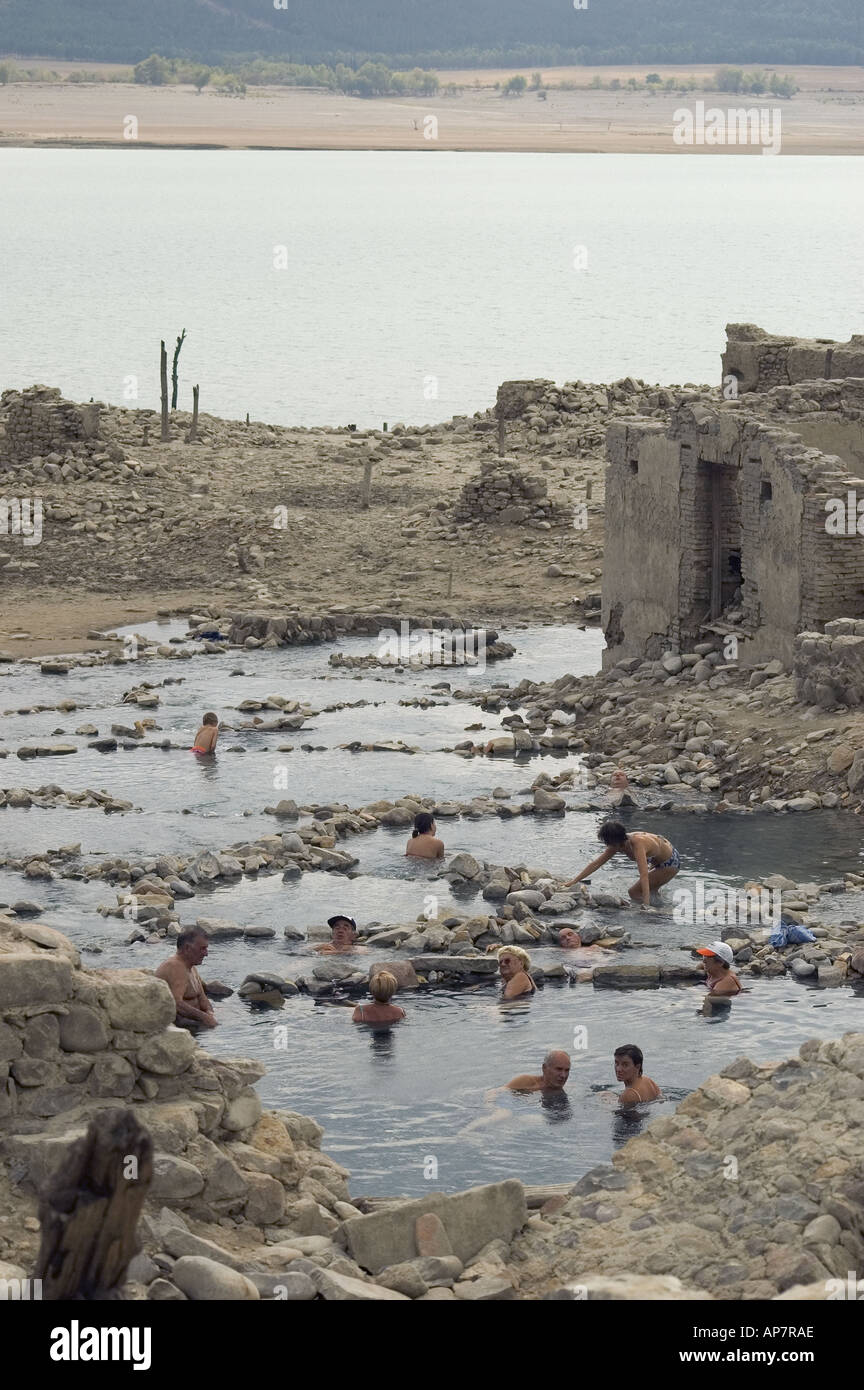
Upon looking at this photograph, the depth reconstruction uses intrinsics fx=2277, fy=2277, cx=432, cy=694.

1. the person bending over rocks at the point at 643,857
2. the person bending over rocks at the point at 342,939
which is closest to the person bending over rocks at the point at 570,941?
the person bending over rocks at the point at 643,857

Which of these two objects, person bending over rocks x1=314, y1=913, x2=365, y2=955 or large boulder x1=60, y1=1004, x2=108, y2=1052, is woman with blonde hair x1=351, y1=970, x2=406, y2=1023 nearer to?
person bending over rocks x1=314, y1=913, x2=365, y2=955

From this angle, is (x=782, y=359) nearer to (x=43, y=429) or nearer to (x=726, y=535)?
(x=726, y=535)

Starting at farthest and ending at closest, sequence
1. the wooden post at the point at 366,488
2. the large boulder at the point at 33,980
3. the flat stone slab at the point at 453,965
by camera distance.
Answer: the wooden post at the point at 366,488 → the flat stone slab at the point at 453,965 → the large boulder at the point at 33,980

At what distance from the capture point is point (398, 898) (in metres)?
18.3

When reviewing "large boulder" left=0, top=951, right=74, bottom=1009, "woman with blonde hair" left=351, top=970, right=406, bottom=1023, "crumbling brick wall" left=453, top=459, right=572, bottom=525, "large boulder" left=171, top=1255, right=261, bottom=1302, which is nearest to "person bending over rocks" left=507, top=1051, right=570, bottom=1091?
"woman with blonde hair" left=351, top=970, right=406, bottom=1023

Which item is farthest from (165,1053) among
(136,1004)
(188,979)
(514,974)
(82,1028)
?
(514,974)

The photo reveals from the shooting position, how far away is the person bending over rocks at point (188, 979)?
15.0 metres

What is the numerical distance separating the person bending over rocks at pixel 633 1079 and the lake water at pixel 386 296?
33.4m

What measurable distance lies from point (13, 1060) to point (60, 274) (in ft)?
401

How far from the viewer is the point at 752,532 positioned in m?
23.3

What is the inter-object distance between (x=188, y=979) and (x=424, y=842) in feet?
14.1

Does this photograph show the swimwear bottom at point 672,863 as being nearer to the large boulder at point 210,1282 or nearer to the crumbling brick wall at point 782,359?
the large boulder at point 210,1282

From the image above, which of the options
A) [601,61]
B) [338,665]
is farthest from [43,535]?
[601,61]

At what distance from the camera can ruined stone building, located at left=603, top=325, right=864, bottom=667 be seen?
73.3 ft
